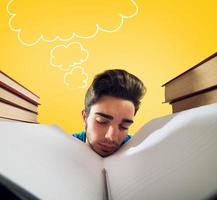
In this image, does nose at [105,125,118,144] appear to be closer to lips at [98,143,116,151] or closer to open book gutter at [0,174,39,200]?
lips at [98,143,116,151]

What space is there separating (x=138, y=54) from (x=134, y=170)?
85 centimetres

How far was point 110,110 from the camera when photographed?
593 mm

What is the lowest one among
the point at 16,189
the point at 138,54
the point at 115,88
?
the point at 16,189

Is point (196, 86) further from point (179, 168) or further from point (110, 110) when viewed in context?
point (179, 168)

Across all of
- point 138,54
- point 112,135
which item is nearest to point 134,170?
point 112,135

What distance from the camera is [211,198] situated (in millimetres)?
176

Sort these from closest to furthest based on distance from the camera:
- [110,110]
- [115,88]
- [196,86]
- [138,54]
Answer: [196,86]
[110,110]
[115,88]
[138,54]

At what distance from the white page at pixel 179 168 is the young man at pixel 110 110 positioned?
251mm

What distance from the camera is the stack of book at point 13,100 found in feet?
1.83

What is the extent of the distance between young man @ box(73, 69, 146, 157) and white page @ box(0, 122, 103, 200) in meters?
0.21

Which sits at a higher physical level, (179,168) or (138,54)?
(138,54)

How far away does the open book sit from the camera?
0.63 feet

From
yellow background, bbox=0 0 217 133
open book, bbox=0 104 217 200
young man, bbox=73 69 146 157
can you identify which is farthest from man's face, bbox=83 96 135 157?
yellow background, bbox=0 0 217 133

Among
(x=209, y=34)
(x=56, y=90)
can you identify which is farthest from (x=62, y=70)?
(x=209, y=34)
